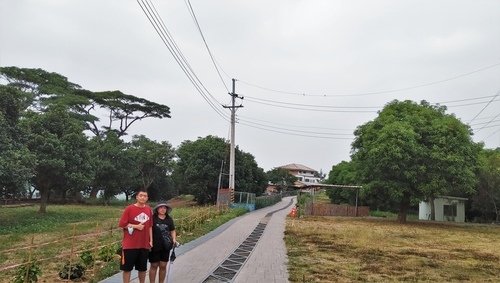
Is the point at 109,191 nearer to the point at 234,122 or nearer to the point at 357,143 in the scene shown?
the point at 234,122

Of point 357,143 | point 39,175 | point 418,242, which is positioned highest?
point 357,143

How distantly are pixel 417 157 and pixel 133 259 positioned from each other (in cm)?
2558

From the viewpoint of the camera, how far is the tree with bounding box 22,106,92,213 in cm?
2681

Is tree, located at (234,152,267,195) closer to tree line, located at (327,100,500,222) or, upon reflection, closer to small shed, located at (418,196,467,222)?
tree line, located at (327,100,500,222)

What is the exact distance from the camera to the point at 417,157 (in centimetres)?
2845

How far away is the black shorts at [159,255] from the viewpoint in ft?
21.7

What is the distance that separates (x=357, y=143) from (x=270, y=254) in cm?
2324

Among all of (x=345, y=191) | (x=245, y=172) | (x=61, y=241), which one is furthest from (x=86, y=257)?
(x=345, y=191)

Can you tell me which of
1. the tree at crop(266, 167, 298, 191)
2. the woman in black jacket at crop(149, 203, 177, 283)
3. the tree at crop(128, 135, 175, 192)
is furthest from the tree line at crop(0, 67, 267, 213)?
the tree at crop(266, 167, 298, 191)

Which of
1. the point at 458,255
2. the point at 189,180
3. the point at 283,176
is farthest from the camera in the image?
the point at 283,176

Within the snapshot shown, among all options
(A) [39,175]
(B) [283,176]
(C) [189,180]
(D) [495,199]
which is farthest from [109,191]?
(B) [283,176]

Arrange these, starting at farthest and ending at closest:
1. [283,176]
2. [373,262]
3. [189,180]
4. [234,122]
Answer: [283,176] → [189,180] → [234,122] → [373,262]

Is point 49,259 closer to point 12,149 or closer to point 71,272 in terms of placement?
point 71,272

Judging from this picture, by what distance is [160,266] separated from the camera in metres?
6.79
